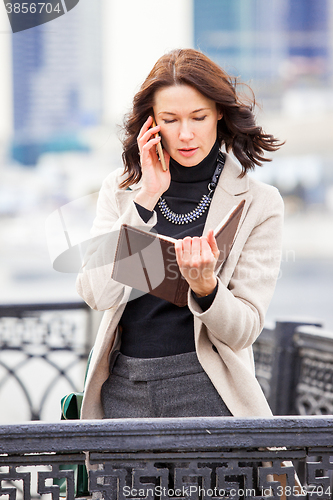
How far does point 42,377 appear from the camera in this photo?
16.1ft

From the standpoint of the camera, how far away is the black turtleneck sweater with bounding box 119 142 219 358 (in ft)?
4.96

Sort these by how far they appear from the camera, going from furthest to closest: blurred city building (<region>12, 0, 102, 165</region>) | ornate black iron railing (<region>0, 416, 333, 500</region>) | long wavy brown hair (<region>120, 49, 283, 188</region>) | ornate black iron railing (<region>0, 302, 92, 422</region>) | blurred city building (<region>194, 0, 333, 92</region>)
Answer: blurred city building (<region>194, 0, 333, 92</region>), blurred city building (<region>12, 0, 102, 165</region>), ornate black iron railing (<region>0, 302, 92, 422</region>), long wavy brown hair (<region>120, 49, 283, 188</region>), ornate black iron railing (<region>0, 416, 333, 500</region>)

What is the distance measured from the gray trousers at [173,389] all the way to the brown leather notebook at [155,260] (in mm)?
173

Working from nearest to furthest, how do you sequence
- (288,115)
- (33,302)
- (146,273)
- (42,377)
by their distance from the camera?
(146,273) < (33,302) < (42,377) < (288,115)

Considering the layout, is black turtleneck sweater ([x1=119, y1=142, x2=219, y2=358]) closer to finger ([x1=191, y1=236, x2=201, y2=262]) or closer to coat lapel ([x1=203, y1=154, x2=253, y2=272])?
coat lapel ([x1=203, y1=154, x2=253, y2=272])

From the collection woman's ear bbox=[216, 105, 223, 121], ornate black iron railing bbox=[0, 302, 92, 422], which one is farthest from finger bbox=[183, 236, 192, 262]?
ornate black iron railing bbox=[0, 302, 92, 422]

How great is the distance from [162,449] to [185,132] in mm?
798

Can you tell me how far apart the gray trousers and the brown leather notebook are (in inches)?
6.8

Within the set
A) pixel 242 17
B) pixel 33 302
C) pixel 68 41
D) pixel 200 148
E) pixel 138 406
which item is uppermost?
pixel 242 17

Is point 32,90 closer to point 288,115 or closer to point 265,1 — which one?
point 288,115

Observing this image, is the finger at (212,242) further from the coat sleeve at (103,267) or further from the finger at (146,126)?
the finger at (146,126)

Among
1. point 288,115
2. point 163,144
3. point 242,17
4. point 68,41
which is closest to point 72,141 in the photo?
point 288,115

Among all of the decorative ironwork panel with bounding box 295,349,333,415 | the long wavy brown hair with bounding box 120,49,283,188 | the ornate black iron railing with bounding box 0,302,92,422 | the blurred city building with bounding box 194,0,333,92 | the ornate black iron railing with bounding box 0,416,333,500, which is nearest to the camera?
the ornate black iron railing with bounding box 0,416,333,500

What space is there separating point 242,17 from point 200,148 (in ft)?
89.0
